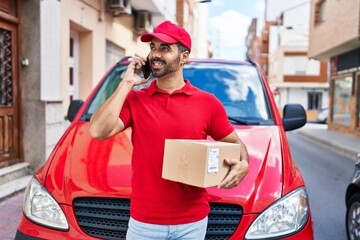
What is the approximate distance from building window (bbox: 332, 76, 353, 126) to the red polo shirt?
1724 cm

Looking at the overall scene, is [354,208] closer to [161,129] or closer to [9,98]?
[161,129]

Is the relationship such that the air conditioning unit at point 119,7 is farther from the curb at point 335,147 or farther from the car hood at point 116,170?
the car hood at point 116,170

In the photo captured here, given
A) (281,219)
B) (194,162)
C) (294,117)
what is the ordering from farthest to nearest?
(294,117) < (281,219) < (194,162)

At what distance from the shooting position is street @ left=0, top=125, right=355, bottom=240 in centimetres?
457

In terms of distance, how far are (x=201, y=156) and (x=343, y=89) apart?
1905 centimetres

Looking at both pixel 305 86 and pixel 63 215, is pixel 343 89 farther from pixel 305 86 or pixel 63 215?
pixel 305 86

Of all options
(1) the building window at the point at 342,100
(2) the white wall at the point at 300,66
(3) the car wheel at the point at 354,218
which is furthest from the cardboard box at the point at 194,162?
(2) the white wall at the point at 300,66

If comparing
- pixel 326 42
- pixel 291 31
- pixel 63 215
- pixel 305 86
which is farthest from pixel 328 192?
pixel 291 31

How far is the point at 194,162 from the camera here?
1811 mm

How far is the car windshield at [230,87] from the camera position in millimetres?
3716

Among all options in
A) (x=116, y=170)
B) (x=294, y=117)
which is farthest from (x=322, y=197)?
(x=116, y=170)

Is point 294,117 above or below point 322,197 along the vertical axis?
above

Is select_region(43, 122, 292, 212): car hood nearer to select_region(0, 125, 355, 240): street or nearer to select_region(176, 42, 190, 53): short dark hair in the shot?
select_region(176, 42, 190, 53): short dark hair

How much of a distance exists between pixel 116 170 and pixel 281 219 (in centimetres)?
112
